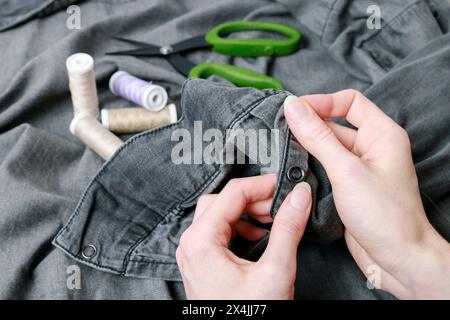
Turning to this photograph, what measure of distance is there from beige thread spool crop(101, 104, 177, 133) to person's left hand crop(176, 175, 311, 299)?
278 mm

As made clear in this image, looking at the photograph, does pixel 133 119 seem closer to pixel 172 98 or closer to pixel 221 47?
pixel 172 98

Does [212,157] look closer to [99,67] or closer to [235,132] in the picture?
[235,132]

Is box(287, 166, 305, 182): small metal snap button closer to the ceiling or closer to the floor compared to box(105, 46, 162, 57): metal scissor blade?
closer to the floor

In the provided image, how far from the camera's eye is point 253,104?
2.51 ft

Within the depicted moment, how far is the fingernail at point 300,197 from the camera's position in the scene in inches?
27.3

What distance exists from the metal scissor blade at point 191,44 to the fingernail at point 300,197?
0.49 metres

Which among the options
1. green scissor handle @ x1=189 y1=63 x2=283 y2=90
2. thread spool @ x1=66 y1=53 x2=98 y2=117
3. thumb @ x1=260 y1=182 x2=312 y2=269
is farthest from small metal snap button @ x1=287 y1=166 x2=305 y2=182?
thread spool @ x1=66 y1=53 x2=98 y2=117

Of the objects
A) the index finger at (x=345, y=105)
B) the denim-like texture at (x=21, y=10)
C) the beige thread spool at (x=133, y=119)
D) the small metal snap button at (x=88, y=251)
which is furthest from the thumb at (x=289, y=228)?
the denim-like texture at (x=21, y=10)

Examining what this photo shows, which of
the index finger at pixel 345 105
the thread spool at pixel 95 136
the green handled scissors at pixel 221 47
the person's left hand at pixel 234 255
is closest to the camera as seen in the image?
the person's left hand at pixel 234 255

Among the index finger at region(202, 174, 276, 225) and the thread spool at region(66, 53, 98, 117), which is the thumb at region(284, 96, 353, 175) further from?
the thread spool at region(66, 53, 98, 117)

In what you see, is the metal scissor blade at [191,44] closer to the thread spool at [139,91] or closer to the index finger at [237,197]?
the thread spool at [139,91]

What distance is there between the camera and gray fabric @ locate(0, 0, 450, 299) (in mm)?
772

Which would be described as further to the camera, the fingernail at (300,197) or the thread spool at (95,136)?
the thread spool at (95,136)
